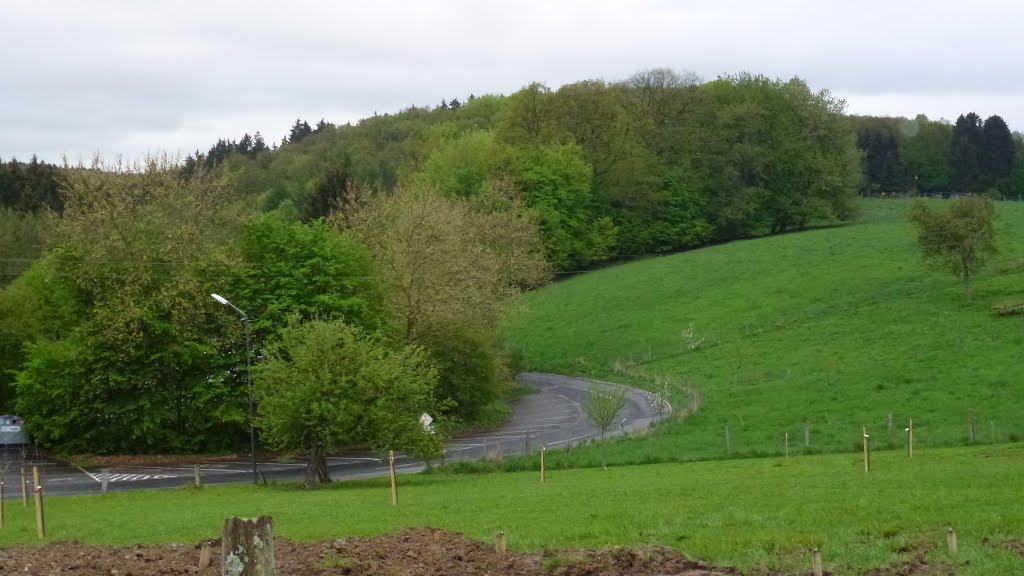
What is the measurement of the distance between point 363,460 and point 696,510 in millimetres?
32540

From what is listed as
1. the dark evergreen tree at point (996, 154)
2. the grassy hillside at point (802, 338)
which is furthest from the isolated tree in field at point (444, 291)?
the dark evergreen tree at point (996, 154)

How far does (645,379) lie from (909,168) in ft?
310

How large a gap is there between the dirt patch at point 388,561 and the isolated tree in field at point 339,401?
20866mm

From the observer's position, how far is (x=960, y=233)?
65812 millimetres

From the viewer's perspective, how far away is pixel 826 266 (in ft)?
284

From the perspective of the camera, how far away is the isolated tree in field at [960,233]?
6544cm

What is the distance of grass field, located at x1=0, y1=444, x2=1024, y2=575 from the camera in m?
15.9

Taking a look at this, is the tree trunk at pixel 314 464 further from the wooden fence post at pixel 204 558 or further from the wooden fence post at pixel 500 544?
the wooden fence post at pixel 204 558

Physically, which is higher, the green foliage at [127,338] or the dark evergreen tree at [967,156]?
the dark evergreen tree at [967,156]

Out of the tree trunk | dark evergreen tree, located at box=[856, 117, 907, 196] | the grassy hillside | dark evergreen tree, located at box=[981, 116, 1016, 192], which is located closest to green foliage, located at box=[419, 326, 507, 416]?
the grassy hillside

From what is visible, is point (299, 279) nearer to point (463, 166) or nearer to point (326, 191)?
point (326, 191)

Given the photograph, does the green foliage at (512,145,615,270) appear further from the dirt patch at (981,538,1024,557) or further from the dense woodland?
the dirt patch at (981,538,1024,557)

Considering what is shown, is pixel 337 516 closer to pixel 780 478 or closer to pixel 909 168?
pixel 780 478

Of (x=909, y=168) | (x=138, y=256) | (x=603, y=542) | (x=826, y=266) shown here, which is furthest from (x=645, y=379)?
(x=909, y=168)
